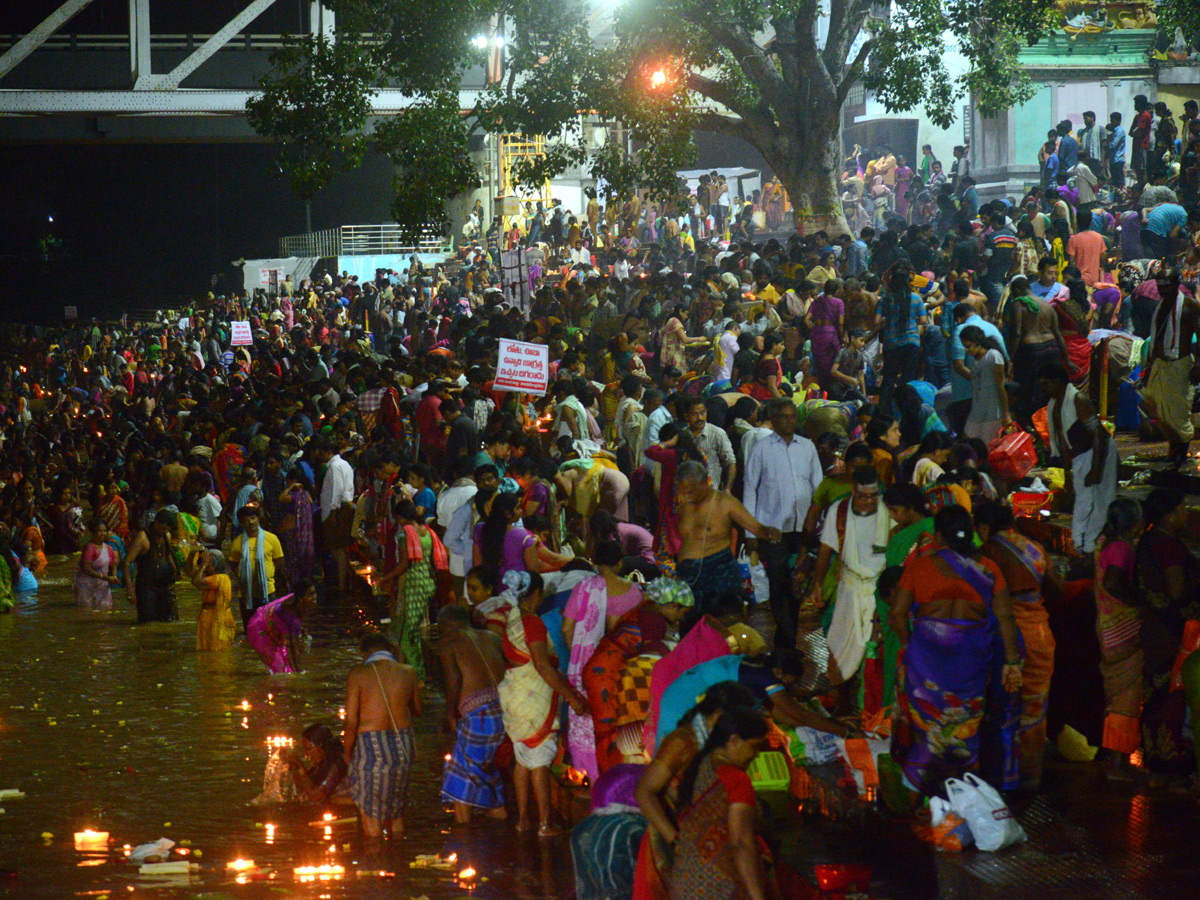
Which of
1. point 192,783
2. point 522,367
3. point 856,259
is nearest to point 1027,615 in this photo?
point 192,783

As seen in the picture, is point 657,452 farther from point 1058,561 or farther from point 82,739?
point 82,739

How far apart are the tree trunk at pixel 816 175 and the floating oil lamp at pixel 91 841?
15.1 metres

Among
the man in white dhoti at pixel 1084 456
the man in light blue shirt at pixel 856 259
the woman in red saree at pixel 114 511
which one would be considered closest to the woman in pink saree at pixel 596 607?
the man in white dhoti at pixel 1084 456

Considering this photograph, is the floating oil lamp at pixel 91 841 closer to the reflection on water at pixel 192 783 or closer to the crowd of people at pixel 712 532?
the reflection on water at pixel 192 783

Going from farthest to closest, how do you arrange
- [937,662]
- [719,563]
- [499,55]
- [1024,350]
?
[499,55], [1024,350], [719,563], [937,662]

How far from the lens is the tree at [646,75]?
18938 millimetres

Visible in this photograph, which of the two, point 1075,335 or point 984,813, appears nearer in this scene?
point 984,813

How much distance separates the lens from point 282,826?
7383 mm

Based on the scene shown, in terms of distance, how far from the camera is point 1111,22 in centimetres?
2477

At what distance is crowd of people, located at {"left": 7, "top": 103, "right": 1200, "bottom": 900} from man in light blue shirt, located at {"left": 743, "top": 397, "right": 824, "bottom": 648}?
2cm

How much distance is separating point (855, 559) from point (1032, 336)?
475 centimetres

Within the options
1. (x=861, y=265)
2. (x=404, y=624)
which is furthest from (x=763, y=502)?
(x=861, y=265)

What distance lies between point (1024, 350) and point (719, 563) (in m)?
4.74

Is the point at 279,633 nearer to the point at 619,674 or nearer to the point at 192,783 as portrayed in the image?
the point at 192,783
